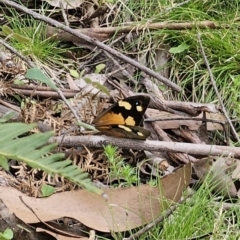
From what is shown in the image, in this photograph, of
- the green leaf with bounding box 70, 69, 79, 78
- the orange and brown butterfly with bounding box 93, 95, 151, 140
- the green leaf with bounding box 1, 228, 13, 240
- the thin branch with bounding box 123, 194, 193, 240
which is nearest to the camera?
the green leaf with bounding box 1, 228, 13, 240

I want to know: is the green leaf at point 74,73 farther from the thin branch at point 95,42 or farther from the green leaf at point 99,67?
the thin branch at point 95,42

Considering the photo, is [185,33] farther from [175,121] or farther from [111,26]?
[175,121]

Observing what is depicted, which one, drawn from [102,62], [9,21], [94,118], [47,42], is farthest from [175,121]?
[9,21]

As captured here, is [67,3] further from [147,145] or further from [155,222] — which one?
[155,222]

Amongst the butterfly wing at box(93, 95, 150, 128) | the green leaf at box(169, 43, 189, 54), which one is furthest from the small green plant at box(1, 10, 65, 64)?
the butterfly wing at box(93, 95, 150, 128)

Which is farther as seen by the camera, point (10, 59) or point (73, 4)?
point (73, 4)

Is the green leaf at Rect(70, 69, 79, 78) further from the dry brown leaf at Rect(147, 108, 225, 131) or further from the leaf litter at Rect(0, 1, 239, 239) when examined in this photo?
the dry brown leaf at Rect(147, 108, 225, 131)

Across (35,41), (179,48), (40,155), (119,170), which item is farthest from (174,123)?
(40,155)
